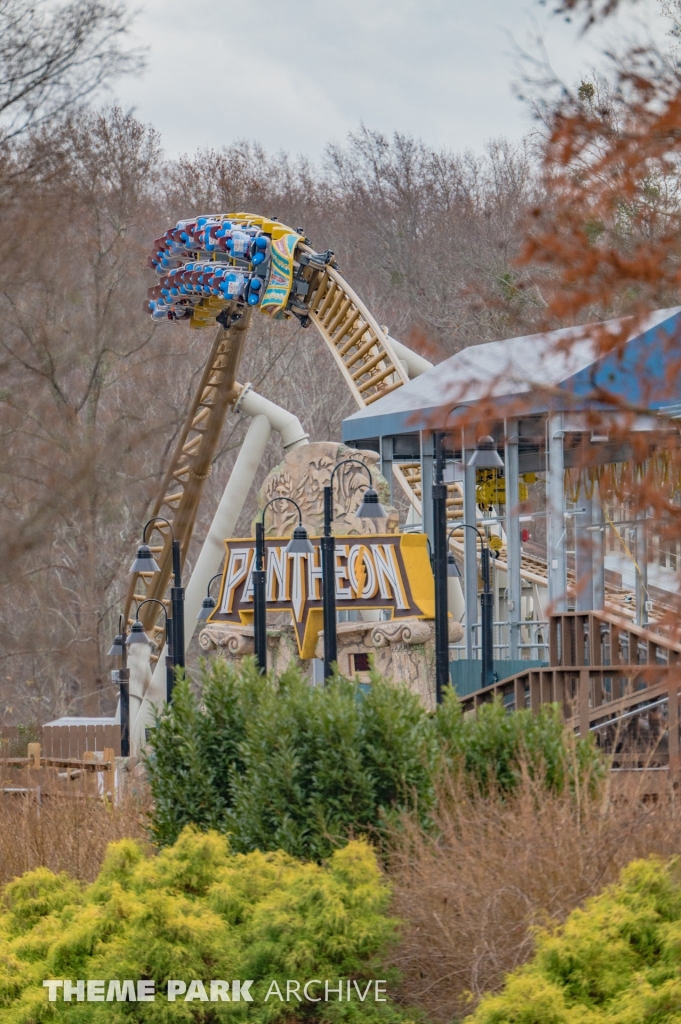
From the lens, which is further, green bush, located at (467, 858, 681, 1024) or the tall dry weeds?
the tall dry weeds

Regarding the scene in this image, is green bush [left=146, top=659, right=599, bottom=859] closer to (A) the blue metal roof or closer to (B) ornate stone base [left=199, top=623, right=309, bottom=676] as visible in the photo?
(A) the blue metal roof

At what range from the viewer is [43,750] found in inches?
974

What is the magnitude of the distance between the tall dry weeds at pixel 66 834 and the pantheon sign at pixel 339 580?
548 centimetres

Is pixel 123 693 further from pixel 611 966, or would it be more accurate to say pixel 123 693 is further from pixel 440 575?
pixel 611 966

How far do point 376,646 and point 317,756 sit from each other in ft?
24.6

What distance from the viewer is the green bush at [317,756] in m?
7.95

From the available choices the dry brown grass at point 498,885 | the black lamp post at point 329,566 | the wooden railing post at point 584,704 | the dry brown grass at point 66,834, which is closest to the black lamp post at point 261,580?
the black lamp post at point 329,566

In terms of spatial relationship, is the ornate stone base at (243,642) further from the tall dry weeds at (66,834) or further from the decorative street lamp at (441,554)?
the tall dry weeds at (66,834)

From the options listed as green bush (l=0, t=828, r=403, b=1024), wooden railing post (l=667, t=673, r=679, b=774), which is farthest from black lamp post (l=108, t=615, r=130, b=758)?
green bush (l=0, t=828, r=403, b=1024)

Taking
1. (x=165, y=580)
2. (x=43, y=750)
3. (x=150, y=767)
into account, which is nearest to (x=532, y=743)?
(x=150, y=767)

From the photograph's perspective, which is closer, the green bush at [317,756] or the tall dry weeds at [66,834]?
the green bush at [317,756]

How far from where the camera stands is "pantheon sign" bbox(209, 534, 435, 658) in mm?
15195

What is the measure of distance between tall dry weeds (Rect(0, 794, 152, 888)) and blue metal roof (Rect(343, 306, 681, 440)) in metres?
3.62

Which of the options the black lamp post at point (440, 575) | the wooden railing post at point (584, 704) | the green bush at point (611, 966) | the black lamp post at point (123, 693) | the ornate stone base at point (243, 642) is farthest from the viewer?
the black lamp post at point (123, 693)
